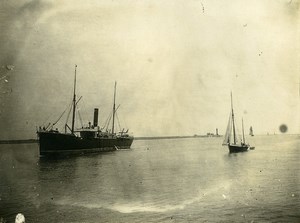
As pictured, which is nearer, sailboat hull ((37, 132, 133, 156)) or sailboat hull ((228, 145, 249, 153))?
sailboat hull ((37, 132, 133, 156))

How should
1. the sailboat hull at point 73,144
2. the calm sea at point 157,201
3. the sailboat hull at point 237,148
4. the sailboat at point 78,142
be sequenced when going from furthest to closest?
the sailboat hull at point 237,148 < the sailboat hull at point 73,144 < the sailboat at point 78,142 < the calm sea at point 157,201

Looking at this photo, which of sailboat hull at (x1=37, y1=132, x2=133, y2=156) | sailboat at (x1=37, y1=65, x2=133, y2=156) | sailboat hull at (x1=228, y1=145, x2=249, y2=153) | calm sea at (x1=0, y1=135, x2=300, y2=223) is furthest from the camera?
sailboat hull at (x1=228, y1=145, x2=249, y2=153)

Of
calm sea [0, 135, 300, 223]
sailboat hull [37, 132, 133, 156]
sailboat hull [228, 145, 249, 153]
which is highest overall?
sailboat hull [37, 132, 133, 156]

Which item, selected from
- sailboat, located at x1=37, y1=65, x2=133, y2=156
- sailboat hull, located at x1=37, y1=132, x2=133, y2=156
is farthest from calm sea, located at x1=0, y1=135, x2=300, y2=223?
sailboat hull, located at x1=37, y1=132, x2=133, y2=156

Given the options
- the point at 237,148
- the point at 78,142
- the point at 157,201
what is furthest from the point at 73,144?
the point at 157,201

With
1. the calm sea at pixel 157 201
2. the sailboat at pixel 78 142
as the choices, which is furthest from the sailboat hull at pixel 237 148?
the calm sea at pixel 157 201

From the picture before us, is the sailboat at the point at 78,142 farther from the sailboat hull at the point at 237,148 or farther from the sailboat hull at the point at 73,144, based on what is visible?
the sailboat hull at the point at 237,148

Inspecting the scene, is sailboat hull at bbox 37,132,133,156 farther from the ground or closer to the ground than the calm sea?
farther from the ground

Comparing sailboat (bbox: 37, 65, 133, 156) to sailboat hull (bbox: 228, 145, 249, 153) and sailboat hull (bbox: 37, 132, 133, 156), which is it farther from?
sailboat hull (bbox: 228, 145, 249, 153)

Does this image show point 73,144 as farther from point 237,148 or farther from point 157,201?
point 157,201
